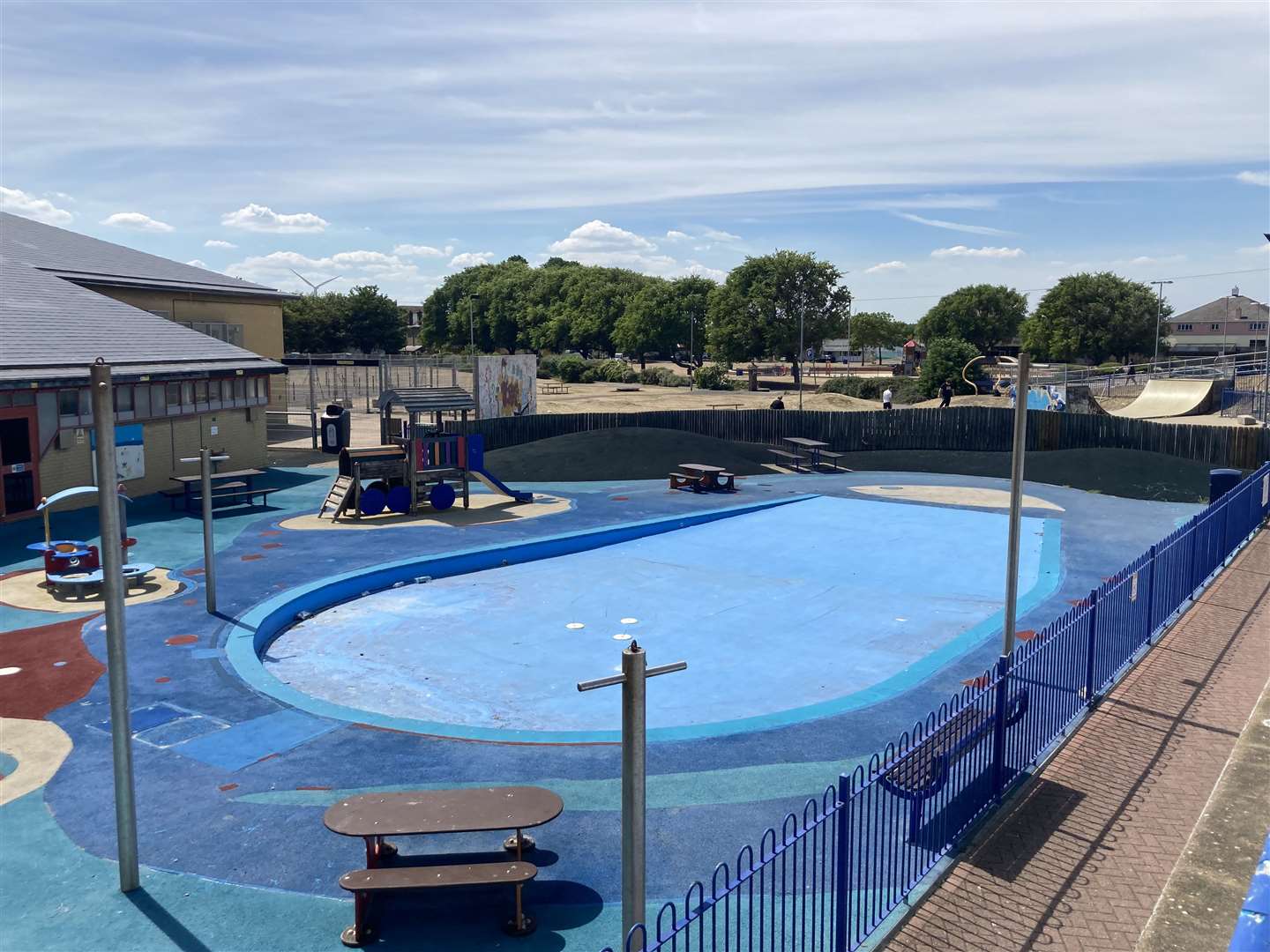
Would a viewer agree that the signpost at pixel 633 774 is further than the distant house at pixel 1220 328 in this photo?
No

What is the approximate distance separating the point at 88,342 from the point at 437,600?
1421cm

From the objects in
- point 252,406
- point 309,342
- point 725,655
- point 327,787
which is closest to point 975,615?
point 725,655

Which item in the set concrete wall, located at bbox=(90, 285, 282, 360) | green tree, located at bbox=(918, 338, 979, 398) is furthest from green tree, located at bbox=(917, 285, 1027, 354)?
concrete wall, located at bbox=(90, 285, 282, 360)

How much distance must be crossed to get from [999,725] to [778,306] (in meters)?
80.8

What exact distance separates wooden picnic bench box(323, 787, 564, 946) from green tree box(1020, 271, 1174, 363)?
9702 centimetres

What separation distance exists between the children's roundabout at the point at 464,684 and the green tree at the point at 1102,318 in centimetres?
7706

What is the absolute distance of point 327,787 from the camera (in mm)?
9719

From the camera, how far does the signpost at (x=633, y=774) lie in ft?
17.2

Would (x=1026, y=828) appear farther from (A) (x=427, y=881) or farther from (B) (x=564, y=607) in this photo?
(B) (x=564, y=607)

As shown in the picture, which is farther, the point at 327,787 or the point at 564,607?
the point at 564,607

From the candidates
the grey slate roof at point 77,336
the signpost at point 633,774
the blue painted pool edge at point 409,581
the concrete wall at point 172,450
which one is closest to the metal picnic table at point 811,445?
the blue painted pool edge at point 409,581

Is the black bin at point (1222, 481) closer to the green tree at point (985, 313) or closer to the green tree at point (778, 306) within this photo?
the green tree at point (778, 306)

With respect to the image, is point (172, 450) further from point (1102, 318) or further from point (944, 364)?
point (1102, 318)

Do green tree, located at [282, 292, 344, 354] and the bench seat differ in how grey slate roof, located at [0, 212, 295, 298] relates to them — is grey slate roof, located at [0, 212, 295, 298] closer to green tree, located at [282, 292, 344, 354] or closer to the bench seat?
the bench seat
